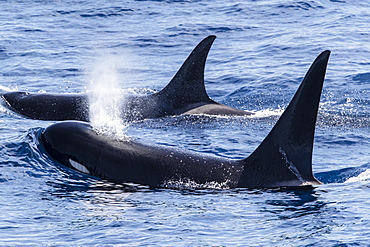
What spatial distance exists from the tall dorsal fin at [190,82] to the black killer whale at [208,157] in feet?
14.7

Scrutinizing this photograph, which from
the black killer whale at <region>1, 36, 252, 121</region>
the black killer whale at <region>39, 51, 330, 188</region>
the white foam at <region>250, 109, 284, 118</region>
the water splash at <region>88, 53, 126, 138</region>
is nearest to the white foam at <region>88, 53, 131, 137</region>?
the water splash at <region>88, 53, 126, 138</region>

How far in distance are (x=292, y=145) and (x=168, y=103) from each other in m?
6.13

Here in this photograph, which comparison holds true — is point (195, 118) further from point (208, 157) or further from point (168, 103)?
point (208, 157)

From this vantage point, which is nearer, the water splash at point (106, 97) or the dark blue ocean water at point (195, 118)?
the dark blue ocean water at point (195, 118)

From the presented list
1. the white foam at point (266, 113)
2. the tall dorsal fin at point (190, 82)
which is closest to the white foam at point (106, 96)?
the tall dorsal fin at point (190, 82)

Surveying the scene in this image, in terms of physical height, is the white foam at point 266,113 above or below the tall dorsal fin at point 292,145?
below

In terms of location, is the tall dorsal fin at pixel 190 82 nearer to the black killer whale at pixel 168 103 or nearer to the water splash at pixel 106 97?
the black killer whale at pixel 168 103

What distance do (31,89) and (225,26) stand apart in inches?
403

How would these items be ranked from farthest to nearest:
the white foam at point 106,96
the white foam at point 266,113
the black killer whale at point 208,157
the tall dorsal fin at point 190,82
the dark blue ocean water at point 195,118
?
the white foam at point 266,113 → the tall dorsal fin at point 190,82 → the white foam at point 106,96 → the black killer whale at point 208,157 → the dark blue ocean water at point 195,118

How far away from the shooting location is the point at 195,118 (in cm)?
1409

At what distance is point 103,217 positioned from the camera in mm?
8094

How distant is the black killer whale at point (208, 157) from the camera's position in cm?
862

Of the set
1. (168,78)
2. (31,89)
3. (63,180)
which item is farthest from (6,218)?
(168,78)

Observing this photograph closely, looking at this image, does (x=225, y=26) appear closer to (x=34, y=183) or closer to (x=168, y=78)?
(x=168, y=78)
